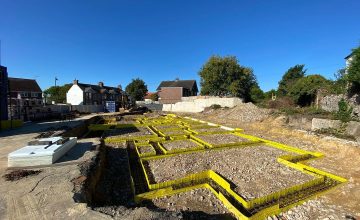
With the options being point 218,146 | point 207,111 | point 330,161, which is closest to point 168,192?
point 218,146

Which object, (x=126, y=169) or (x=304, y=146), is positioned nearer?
(x=126, y=169)

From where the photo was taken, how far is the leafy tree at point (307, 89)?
20416 millimetres

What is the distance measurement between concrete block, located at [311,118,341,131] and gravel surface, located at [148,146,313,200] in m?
6.64

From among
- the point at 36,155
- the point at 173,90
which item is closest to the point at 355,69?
the point at 36,155

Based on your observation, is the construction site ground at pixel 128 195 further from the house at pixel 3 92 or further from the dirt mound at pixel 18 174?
the house at pixel 3 92

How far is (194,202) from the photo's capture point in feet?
18.3

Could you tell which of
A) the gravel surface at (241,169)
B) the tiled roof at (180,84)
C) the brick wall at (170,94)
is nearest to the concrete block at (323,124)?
the gravel surface at (241,169)

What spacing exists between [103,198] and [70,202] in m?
1.77

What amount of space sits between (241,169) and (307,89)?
1845 centimetres

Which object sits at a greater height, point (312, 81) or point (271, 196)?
point (312, 81)

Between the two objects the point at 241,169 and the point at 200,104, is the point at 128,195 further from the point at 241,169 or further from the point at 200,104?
the point at 200,104

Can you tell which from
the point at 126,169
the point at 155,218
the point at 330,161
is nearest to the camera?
the point at 155,218

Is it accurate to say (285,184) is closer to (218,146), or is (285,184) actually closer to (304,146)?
(218,146)

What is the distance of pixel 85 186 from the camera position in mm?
4941
